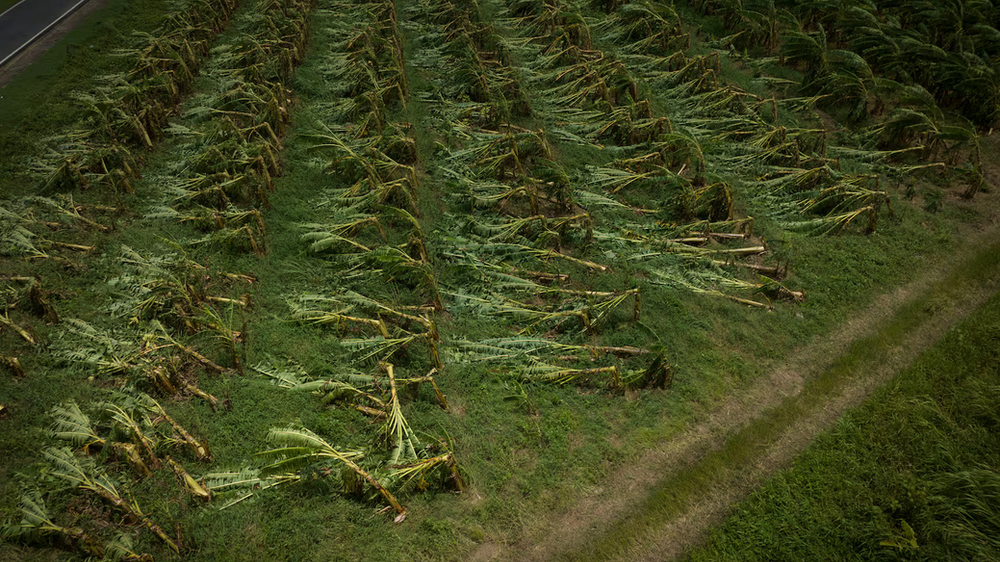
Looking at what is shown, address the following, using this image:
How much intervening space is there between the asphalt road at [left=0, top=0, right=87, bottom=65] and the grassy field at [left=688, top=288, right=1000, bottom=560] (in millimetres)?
17684

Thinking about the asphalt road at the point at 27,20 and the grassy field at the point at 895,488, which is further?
the asphalt road at the point at 27,20

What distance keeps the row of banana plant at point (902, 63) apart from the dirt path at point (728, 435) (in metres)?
3.60

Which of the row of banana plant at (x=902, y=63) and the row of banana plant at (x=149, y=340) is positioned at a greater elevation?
the row of banana plant at (x=149, y=340)

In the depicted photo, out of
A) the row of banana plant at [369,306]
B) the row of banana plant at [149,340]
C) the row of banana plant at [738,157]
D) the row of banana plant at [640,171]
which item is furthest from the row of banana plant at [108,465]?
the row of banana plant at [738,157]

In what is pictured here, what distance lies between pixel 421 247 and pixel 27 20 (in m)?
14.3

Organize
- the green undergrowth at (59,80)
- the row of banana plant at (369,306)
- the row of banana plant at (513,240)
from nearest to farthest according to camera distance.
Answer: the row of banana plant at (369,306) → the row of banana plant at (513,240) → the green undergrowth at (59,80)

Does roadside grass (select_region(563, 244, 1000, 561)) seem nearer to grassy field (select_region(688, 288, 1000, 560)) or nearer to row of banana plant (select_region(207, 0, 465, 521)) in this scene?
grassy field (select_region(688, 288, 1000, 560))

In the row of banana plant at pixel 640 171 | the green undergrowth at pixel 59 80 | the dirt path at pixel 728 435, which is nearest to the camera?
the dirt path at pixel 728 435

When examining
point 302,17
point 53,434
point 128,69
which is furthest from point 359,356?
point 302,17

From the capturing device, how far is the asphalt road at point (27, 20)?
546 inches

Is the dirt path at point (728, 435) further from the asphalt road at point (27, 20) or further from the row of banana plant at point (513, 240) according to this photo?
the asphalt road at point (27, 20)

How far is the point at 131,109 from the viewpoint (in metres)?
11.3

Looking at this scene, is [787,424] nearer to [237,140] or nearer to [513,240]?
[513,240]

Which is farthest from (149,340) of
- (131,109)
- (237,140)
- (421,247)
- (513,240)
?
(131,109)
